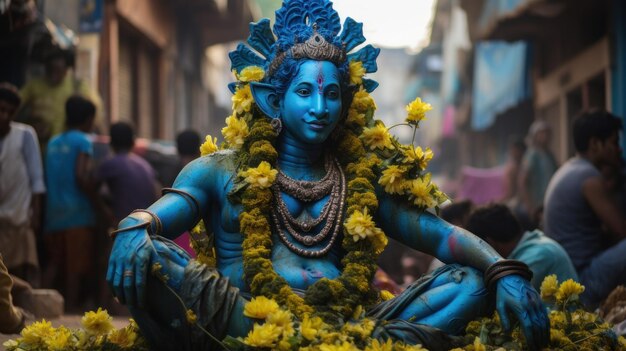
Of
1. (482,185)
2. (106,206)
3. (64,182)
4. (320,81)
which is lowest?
(482,185)

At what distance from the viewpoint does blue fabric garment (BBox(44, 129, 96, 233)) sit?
9.78 metres

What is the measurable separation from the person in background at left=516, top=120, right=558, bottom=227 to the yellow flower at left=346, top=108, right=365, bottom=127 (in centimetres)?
794

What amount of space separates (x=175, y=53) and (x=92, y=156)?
39.7 ft

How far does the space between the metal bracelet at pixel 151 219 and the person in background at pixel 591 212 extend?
359 centimetres

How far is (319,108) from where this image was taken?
518 centimetres

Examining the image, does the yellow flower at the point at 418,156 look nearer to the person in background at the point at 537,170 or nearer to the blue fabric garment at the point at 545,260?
the blue fabric garment at the point at 545,260

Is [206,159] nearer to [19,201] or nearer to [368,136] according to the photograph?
[368,136]

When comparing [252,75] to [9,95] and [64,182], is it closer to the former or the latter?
Answer: [9,95]

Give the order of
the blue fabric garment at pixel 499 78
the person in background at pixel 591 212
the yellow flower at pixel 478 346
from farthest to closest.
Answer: the blue fabric garment at pixel 499 78 → the person in background at pixel 591 212 → the yellow flower at pixel 478 346

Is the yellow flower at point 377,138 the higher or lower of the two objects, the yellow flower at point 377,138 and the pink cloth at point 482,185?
the higher

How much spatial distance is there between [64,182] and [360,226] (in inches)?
208

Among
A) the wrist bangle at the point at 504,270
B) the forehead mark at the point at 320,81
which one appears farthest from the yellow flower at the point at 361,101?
the wrist bangle at the point at 504,270

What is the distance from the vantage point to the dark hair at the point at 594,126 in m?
8.07

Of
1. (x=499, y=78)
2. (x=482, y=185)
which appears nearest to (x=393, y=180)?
(x=482, y=185)
